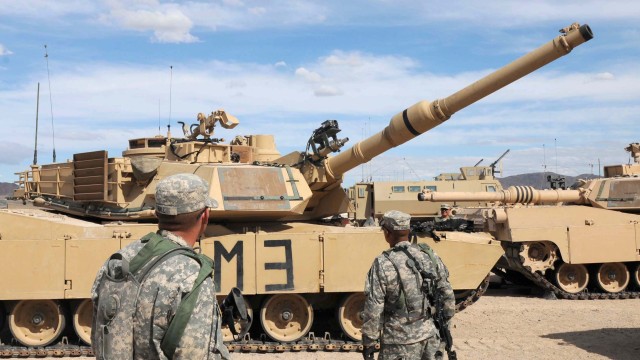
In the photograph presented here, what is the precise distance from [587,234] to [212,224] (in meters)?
8.61

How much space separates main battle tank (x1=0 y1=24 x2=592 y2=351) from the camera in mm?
9094

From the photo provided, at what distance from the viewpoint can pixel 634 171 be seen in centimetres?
1642

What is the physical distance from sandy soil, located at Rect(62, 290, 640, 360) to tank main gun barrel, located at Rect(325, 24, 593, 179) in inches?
125

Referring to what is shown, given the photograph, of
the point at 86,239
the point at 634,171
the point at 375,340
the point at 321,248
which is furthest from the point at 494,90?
the point at 634,171

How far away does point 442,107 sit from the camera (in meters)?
9.58

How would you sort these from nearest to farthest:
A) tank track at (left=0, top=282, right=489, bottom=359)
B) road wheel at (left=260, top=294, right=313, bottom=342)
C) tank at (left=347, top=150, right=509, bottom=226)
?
tank track at (left=0, top=282, right=489, bottom=359) < road wheel at (left=260, top=294, right=313, bottom=342) < tank at (left=347, top=150, right=509, bottom=226)

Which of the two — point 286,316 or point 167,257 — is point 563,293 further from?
point 167,257

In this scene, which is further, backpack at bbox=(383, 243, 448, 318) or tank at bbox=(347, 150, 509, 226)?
tank at bbox=(347, 150, 509, 226)

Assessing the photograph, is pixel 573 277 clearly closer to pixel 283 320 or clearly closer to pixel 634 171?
pixel 634 171

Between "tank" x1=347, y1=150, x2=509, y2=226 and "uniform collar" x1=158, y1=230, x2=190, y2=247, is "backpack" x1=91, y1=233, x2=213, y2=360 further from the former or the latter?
"tank" x1=347, y1=150, x2=509, y2=226

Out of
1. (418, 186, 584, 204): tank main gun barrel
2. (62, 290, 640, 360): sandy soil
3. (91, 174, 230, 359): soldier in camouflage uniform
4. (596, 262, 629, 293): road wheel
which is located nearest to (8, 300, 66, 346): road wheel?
(62, 290, 640, 360): sandy soil

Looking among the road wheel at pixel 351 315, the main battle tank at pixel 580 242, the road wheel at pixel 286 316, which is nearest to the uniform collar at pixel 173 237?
the road wheel at pixel 286 316

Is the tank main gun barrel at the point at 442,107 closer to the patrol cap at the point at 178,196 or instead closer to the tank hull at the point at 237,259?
the tank hull at the point at 237,259

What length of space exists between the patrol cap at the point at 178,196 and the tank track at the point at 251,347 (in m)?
6.61
